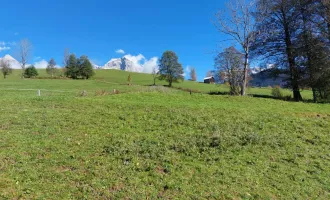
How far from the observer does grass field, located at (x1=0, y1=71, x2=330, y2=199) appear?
4.18m

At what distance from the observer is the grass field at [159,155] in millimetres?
4184

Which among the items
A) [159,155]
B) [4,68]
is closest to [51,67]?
[4,68]

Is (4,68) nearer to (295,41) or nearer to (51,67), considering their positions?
(51,67)

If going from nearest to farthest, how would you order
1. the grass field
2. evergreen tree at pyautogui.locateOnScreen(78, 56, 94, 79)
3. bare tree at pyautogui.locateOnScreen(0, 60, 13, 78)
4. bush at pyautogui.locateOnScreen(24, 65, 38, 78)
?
1. the grass field
2. bush at pyautogui.locateOnScreen(24, 65, 38, 78)
3. evergreen tree at pyautogui.locateOnScreen(78, 56, 94, 79)
4. bare tree at pyautogui.locateOnScreen(0, 60, 13, 78)

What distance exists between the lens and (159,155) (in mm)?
5578

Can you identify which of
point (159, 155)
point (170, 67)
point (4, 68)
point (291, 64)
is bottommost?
point (159, 155)

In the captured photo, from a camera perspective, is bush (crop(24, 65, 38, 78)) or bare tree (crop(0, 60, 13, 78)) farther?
bare tree (crop(0, 60, 13, 78))

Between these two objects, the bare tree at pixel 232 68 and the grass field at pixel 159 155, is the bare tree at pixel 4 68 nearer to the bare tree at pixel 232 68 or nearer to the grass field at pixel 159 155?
the bare tree at pixel 232 68

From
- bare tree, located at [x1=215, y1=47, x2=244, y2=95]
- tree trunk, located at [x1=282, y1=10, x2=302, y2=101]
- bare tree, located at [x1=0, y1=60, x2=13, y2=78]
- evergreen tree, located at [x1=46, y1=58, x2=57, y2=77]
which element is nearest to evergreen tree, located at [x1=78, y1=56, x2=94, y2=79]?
evergreen tree, located at [x1=46, y1=58, x2=57, y2=77]

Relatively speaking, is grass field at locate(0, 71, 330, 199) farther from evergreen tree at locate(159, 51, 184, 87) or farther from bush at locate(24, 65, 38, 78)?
bush at locate(24, 65, 38, 78)

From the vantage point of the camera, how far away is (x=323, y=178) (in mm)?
4949

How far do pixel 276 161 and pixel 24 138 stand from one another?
7.33 metres

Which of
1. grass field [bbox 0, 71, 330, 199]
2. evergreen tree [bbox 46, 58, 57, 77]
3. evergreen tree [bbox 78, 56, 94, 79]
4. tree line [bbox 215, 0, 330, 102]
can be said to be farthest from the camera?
evergreen tree [bbox 46, 58, 57, 77]

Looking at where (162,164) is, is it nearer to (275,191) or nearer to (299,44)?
(275,191)
